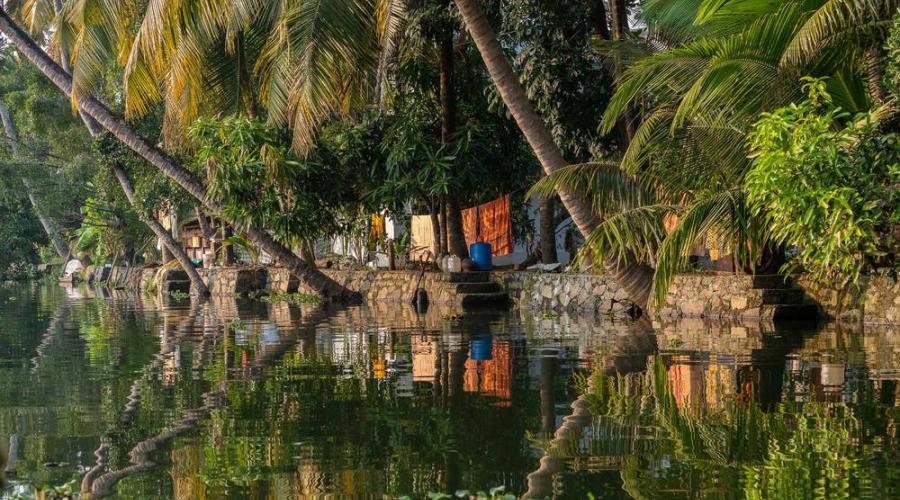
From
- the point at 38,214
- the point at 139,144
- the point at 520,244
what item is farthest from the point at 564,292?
the point at 38,214

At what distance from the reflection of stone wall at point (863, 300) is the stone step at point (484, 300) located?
6884 mm

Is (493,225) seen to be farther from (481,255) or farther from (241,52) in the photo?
(241,52)

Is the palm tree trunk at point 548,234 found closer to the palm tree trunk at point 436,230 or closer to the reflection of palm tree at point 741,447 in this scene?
the palm tree trunk at point 436,230

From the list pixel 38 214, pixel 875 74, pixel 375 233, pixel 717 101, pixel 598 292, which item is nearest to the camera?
pixel 875 74

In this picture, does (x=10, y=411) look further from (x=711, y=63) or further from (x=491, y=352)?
(x=711, y=63)

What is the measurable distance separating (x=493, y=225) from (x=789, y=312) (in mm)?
8954

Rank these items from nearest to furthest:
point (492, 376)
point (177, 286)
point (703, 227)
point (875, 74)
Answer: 1. point (492, 376)
2. point (875, 74)
3. point (703, 227)
4. point (177, 286)

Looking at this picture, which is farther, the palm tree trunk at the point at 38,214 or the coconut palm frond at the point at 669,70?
the palm tree trunk at the point at 38,214

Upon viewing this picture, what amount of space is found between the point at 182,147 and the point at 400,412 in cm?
1960

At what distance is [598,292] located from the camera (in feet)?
67.9

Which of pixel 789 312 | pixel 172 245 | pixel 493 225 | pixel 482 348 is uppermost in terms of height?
pixel 172 245

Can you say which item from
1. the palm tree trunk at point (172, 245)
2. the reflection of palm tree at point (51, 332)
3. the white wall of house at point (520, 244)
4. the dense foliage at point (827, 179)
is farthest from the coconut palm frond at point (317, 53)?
the palm tree trunk at point (172, 245)

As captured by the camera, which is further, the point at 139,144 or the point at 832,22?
the point at 139,144

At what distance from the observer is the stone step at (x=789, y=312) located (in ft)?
55.3
